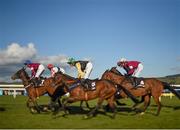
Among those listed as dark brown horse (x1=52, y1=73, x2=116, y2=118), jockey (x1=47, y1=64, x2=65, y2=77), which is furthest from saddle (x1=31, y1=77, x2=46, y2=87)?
dark brown horse (x1=52, y1=73, x2=116, y2=118)

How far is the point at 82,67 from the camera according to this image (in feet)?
44.0

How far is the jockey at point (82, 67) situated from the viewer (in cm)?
1321

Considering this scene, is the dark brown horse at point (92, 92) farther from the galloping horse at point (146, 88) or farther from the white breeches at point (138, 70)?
the white breeches at point (138, 70)

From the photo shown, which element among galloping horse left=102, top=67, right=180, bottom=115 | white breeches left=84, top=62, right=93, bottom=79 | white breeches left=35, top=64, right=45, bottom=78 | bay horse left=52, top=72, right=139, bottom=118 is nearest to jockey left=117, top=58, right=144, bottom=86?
galloping horse left=102, top=67, right=180, bottom=115

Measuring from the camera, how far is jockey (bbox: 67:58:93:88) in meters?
13.2

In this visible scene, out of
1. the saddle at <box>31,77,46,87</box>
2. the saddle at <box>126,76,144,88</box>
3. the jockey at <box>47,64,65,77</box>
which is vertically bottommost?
the saddle at <box>126,76,144,88</box>

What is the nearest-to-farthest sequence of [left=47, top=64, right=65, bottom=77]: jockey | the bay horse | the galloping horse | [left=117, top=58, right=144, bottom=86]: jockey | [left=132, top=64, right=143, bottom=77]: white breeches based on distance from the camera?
the bay horse, the galloping horse, [left=117, top=58, right=144, bottom=86]: jockey, [left=132, top=64, right=143, bottom=77]: white breeches, [left=47, top=64, right=65, bottom=77]: jockey

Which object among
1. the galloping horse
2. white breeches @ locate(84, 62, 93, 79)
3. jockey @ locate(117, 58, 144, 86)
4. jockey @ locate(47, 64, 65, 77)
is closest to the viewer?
white breeches @ locate(84, 62, 93, 79)

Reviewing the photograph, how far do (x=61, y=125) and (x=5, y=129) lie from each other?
167 cm

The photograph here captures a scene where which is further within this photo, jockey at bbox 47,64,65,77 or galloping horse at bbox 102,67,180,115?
jockey at bbox 47,64,65,77

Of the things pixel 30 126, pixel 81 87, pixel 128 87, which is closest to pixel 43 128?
pixel 30 126

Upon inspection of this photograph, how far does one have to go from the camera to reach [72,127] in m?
9.41

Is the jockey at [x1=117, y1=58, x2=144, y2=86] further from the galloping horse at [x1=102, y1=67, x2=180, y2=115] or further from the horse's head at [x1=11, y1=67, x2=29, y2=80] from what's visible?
the horse's head at [x1=11, y1=67, x2=29, y2=80]

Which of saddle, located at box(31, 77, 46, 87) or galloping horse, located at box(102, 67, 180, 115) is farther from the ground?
saddle, located at box(31, 77, 46, 87)
